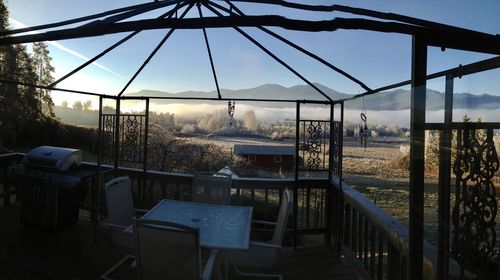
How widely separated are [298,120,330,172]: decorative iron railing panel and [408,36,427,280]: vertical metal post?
2.45 meters

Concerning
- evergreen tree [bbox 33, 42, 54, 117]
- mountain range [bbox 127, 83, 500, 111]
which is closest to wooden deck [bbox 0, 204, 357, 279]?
mountain range [bbox 127, 83, 500, 111]

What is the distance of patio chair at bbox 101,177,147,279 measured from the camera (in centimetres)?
285

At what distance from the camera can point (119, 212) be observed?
10.0 feet

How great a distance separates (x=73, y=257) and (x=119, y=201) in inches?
35.5

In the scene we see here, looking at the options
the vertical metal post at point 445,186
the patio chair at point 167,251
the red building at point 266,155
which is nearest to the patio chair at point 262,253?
the patio chair at point 167,251

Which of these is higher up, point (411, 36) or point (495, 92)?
point (411, 36)

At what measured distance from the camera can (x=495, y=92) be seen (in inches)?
44.9

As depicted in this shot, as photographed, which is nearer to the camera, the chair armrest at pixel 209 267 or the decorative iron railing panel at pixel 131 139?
the chair armrest at pixel 209 267

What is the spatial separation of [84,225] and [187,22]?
3712 mm

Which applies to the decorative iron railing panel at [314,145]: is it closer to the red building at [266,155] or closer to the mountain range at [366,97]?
the mountain range at [366,97]

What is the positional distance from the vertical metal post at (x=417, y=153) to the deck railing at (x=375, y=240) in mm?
193

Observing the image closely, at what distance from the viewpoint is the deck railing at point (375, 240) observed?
189 cm

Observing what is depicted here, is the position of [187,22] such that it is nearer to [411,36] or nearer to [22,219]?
[411,36]

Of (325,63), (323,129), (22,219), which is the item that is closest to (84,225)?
(22,219)
